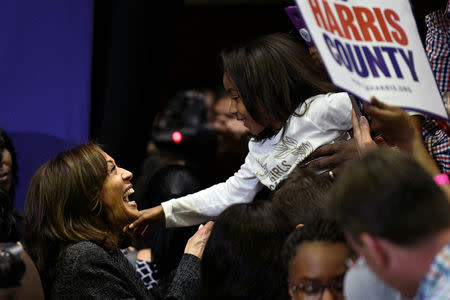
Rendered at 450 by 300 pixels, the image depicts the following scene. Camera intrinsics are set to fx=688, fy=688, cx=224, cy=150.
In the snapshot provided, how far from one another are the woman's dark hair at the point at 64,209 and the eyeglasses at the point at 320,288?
102 cm

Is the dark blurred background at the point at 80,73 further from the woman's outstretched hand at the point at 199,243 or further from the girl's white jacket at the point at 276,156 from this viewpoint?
the woman's outstretched hand at the point at 199,243

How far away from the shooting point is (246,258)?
1898mm

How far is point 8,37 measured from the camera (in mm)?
3428

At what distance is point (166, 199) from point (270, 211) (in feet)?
3.70

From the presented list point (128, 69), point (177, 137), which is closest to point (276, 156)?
point (128, 69)

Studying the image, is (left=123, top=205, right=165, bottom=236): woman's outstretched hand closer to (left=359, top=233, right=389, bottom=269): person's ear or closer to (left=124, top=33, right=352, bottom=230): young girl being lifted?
(left=124, top=33, right=352, bottom=230): young girl being lifted

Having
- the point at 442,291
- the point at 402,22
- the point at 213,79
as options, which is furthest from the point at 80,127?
the point at 213,79

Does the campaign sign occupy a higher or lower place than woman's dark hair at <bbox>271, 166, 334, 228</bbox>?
higher

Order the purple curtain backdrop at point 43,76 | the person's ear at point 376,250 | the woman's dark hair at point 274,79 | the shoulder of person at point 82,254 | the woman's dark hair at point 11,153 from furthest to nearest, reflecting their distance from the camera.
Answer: the purple curtain backdrop at point 43,76
the woman's dark hair at point 11,153
the woman's dark hair at point 274,79
the shoulder of person at point 82,254
the person's ear at point 376,250

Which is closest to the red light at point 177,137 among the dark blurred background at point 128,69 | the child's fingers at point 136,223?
the dark blurred background at point 128,69

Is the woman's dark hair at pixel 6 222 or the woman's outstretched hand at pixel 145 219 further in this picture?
the woman's outstretched hand at pixel 145 219

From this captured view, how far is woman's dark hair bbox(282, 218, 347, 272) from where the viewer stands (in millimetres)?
1680

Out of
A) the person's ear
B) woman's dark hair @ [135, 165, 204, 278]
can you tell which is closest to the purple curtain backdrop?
woman's dark hair @ [135, 165, 204, 278]

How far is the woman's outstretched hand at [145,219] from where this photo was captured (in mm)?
2643
